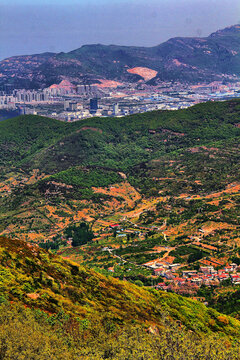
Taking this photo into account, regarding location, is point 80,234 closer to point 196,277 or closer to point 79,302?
point 196,277

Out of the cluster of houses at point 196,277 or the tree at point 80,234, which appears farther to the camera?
the tree at point 80,234

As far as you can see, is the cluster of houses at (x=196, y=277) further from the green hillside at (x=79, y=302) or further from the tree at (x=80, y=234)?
the tree at (x=80, y=234)

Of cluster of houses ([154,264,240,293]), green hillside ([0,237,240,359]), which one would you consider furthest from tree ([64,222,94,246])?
green hillside ([0,237,240,359])

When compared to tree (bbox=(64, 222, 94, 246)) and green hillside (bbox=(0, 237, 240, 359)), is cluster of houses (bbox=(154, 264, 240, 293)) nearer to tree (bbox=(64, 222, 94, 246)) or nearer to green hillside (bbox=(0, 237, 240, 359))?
green hillside (bbox=(0, 237, 240, 359))

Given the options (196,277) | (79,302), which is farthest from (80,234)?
(79,302)

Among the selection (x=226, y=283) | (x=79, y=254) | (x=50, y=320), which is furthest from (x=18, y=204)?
(x=50, y=320)


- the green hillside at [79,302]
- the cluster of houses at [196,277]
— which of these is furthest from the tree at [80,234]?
the green hillside at [79,302]

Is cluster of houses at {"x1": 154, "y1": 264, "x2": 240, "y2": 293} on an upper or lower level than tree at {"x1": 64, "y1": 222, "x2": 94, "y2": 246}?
upper

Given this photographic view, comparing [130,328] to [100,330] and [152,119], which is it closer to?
[100,330]
